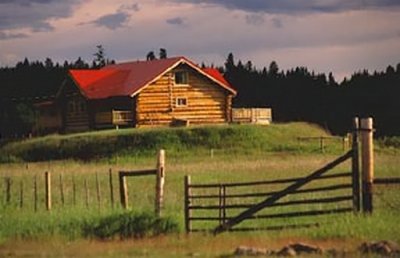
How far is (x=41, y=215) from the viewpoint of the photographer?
81.9 feet

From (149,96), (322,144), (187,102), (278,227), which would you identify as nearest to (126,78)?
(149,96)

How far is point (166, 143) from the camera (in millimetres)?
57656

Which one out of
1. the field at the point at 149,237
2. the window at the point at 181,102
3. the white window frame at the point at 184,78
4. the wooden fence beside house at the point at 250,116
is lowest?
the field at the point at 149,237

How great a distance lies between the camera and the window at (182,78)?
73.1m

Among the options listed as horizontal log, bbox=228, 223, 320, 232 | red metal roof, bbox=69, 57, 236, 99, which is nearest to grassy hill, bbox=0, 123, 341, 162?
red metal roof, bbox=69, 57, 236, 99

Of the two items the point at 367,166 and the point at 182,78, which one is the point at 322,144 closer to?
the point at 182,78

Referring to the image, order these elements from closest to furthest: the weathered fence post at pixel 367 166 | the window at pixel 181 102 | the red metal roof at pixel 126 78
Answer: the weathered fence post at pixel 367 166, the red metal roof at pixel 126 78, the window at pixel 181 102

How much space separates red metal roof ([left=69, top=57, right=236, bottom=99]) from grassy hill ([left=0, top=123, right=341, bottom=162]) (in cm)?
913

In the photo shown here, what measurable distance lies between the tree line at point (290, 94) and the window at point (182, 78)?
18440 mm

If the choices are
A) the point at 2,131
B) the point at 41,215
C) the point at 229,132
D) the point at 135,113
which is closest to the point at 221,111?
the point at 135,113

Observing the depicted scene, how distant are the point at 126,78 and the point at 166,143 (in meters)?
17.1

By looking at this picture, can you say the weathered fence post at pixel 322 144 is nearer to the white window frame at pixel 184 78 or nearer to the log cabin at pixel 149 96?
the log cabin at pixel 149 96

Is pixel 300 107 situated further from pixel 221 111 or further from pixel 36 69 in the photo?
pixel 36 69

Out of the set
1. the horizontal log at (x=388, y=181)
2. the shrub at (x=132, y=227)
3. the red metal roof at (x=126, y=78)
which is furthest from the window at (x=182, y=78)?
the horizontal log at (x=388, y=181)
